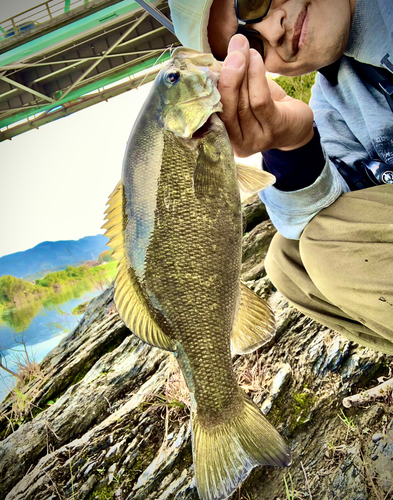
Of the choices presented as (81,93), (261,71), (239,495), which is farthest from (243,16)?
(81,93)

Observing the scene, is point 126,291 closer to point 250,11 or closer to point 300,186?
point 300,186

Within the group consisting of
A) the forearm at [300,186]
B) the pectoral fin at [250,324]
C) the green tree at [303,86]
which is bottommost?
the green tree at [303,86]

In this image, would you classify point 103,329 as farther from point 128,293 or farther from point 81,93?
point 81,93

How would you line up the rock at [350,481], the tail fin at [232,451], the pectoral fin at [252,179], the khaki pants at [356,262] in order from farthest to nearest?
the rock at [350,481] → the khaki pants at [356,262] → the pectoral fin at [252,179] → the tail fin at [232,451]

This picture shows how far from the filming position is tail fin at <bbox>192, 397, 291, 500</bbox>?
1039 mm

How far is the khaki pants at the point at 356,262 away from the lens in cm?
138

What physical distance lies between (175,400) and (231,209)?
171 centimetres

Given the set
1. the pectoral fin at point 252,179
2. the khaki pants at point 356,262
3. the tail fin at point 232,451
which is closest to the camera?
the tail fin at point 232,451

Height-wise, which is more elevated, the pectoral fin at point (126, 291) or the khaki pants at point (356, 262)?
the pectoral fin at point (126, 291)

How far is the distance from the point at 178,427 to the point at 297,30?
2.51 metres

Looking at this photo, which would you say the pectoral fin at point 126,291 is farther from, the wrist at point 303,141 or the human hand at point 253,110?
the wrist at point 303,141

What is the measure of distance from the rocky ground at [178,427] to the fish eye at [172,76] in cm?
194

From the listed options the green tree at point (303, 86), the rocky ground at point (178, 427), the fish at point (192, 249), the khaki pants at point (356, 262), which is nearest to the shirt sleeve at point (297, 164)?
the khaki pants at point (356, 262)

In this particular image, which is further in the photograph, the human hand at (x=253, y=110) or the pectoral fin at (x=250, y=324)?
the pectoral fin at (x=250, y=324)
